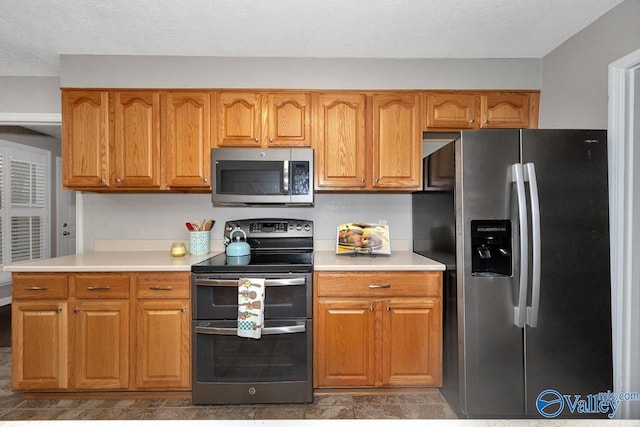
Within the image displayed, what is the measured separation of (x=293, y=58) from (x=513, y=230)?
1888 mm

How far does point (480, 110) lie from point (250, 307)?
2.13m

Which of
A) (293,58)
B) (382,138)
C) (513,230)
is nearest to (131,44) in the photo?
(293,58)

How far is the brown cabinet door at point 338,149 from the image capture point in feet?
8.46

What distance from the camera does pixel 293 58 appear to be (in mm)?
2609

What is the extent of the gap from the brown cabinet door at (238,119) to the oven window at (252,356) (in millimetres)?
1270

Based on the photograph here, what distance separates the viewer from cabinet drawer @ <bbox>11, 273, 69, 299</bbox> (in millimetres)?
2166

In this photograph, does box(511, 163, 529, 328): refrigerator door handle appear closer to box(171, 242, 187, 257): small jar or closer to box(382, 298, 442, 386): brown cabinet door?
box(382, 298, 442, 386): brown cabinet door

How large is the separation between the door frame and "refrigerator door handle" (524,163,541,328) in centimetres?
46

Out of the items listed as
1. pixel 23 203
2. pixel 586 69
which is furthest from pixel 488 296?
pixel 23 203

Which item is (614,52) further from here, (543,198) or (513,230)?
(513,230)

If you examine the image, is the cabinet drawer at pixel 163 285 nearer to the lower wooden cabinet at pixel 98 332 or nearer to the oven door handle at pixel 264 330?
the lower wooden cabinet at pixel 98 332

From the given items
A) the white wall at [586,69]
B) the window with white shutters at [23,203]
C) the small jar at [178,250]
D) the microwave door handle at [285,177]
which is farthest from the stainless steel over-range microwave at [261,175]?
the window with white shutters at [23,203]

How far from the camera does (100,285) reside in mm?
2180

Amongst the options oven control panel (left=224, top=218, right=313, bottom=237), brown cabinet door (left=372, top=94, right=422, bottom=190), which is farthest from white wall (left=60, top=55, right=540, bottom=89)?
oven control panel (left=224, top=218, right=313, bottom=237)
